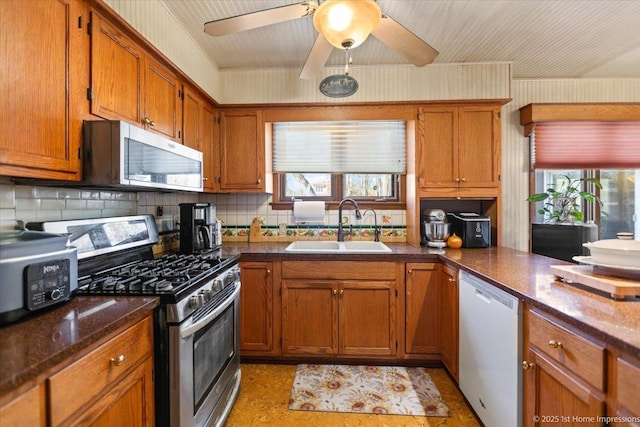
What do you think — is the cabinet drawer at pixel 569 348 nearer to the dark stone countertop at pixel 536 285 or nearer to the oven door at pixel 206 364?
the dark stone countertop at pixel 536 285

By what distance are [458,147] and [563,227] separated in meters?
A: 1.12

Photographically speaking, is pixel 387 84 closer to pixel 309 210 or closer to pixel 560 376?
pixel 309 210

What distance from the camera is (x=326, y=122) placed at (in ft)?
9.23

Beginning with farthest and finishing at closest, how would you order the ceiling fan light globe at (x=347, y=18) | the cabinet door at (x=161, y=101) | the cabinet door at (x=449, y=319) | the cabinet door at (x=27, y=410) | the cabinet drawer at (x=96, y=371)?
the cabinet door at (x=449, y=319), the cabinet door at (x=161, y=101), the ceiling fan light globe at (x=347, y=18), the cabinet drawer at (x=96, y=371), the cabinet door at (x=27, y=410)

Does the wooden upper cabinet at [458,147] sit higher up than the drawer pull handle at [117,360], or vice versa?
the wooden upper cabinet at [458,147]

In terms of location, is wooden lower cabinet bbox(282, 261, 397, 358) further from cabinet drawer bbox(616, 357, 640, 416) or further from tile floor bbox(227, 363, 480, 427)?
cabinet drawer bbox(616, 357, 640, 416)

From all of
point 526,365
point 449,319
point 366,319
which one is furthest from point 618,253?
point 366,319

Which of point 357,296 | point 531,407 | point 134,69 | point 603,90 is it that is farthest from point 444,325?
point 603,90

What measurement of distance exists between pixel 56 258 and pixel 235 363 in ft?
3.98

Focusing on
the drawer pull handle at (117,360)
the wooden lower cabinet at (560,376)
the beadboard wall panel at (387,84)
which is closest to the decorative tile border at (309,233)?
the beadboard wall panel at (387,84)

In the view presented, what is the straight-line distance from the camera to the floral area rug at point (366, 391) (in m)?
1.85

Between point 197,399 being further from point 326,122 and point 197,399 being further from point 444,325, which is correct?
point 326,122

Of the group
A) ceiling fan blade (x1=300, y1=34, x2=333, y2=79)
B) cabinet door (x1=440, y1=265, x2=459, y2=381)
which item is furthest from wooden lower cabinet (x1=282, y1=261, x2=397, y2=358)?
ceiling fan blade (x1=300, y1=34, x2=333, y2=79)

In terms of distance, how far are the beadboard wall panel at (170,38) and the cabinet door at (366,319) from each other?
1913mm
